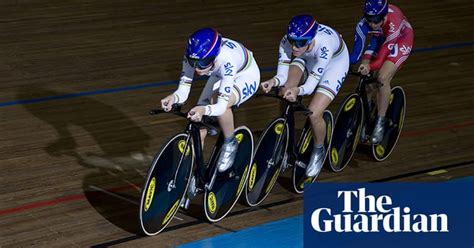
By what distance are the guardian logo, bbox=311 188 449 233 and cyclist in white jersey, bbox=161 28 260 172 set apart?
3.36ft

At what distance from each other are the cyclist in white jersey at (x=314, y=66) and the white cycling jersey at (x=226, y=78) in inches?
6.0

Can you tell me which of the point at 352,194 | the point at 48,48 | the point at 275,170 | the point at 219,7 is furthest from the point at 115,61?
the point at 352,194

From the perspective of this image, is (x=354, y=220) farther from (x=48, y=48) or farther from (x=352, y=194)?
(x=48, y=48)

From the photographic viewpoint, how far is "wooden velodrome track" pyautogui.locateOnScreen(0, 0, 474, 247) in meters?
6.46

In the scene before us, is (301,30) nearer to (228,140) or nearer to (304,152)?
(228,140)

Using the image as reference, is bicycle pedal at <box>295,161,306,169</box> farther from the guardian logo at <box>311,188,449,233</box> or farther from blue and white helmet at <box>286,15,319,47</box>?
the guardian logo at <box>311,188,449,233</box>

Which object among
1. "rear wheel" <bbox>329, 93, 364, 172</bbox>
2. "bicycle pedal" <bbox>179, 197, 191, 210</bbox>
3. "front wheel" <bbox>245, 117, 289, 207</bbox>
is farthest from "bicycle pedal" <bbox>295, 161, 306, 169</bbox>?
"bicycle pedal" <bbox>179, 197, 191, 210</bbox>

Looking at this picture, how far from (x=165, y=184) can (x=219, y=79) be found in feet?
2.51

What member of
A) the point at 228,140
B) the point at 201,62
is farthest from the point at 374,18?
the point at 201,62

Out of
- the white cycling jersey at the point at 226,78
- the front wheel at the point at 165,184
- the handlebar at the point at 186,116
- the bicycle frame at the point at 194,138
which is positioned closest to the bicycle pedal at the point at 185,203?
the front wheel at the point at 165,184

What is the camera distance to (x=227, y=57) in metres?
5.97

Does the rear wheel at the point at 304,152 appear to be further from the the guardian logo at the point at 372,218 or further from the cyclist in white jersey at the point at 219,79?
the the guardian logo at the point at 372,218

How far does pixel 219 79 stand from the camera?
622 cm

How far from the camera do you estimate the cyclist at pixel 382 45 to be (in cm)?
719
